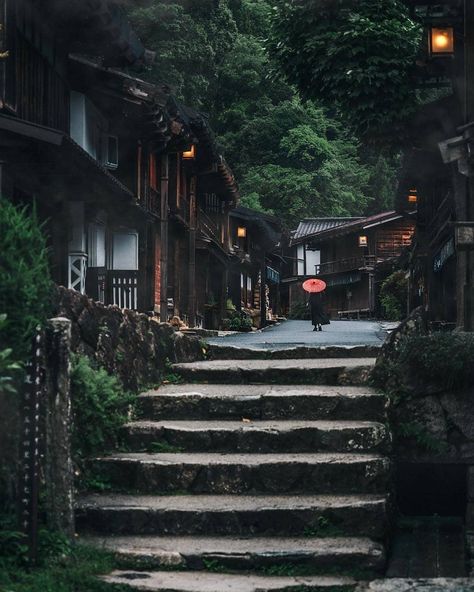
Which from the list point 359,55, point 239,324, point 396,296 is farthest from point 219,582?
point 396,296

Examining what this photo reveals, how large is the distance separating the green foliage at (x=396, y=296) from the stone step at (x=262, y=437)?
36098mm

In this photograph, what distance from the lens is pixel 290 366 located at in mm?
11492

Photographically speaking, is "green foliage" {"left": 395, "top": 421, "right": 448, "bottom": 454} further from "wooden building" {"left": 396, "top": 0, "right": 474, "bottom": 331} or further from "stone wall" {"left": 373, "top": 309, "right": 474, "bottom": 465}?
"wooden building" {"left": 396, "top": 0, "right": 474, "bottom": 331}

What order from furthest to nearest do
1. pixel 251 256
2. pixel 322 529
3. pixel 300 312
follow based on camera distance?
pixel 300 312
pixel 251 256
pixel 322 529

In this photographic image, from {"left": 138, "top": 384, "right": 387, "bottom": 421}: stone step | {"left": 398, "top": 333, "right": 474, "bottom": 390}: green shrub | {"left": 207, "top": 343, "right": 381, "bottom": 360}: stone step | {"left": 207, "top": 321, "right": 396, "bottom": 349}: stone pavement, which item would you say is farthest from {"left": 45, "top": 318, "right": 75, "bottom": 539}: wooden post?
{"left": 207, "top": 321, "right": 396, "bottom": 349}: stone pavement

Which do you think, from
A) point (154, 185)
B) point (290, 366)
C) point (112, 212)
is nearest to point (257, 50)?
point (154, 185)

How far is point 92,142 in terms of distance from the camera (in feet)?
70.6

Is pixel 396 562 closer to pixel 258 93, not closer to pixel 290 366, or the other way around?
pixel 290 366

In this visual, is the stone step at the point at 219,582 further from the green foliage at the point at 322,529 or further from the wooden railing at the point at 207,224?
the wooden railing at the point at 207,224

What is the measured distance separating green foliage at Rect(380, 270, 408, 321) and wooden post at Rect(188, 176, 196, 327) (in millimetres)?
15616

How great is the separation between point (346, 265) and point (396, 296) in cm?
1400

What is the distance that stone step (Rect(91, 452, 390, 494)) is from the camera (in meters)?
8.94

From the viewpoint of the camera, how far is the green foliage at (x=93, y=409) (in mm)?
8883

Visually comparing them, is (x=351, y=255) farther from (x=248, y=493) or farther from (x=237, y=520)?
(x=237, y=520)
